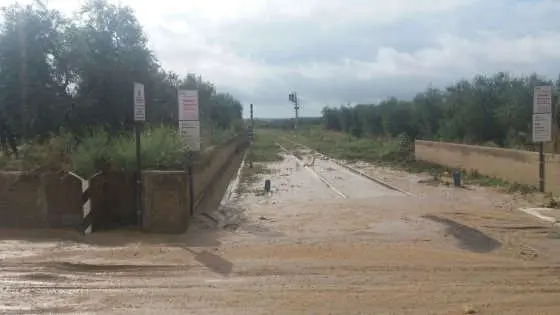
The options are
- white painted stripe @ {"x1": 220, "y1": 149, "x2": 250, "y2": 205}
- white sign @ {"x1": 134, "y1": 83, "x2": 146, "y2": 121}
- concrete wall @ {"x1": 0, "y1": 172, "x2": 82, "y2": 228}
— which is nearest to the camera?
white sign @ {"x1": 134, "y1": 83, "x2": 146, "y2": 121}

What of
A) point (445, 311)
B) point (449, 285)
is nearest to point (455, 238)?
point (449, 285)

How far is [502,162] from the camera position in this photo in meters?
25.0

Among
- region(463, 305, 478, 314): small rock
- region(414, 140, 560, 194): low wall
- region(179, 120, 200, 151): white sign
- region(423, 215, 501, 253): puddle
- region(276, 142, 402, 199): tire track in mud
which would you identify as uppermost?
region(179, 120, 200, 151): white sign

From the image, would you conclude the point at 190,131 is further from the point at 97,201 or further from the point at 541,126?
the point at 541,126

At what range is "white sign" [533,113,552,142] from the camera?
20203 mm

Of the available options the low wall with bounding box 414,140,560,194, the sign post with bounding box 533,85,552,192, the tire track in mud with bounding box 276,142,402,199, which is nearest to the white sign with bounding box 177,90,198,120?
the tire track in mud with bounding box 276,142,402,199

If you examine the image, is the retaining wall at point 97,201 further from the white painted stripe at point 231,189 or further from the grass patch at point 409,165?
the grass patch at point 409,165

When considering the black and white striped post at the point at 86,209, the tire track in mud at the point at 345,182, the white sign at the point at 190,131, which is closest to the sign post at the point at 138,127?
the black and white striped post at the point at 86,209

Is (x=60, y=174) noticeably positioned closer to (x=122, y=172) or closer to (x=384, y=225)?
(x=122, y=172)

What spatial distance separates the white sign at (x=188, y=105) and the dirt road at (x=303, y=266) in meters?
2.30

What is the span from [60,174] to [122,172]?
1184 mm

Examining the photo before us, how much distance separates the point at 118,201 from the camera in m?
14.4

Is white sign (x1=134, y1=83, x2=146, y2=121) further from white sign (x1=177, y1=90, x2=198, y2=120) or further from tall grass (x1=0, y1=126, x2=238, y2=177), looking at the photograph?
white sign (x1=177, y1=90, x2=198, y2=120)

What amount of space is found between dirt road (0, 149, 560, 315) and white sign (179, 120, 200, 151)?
1.82 m
